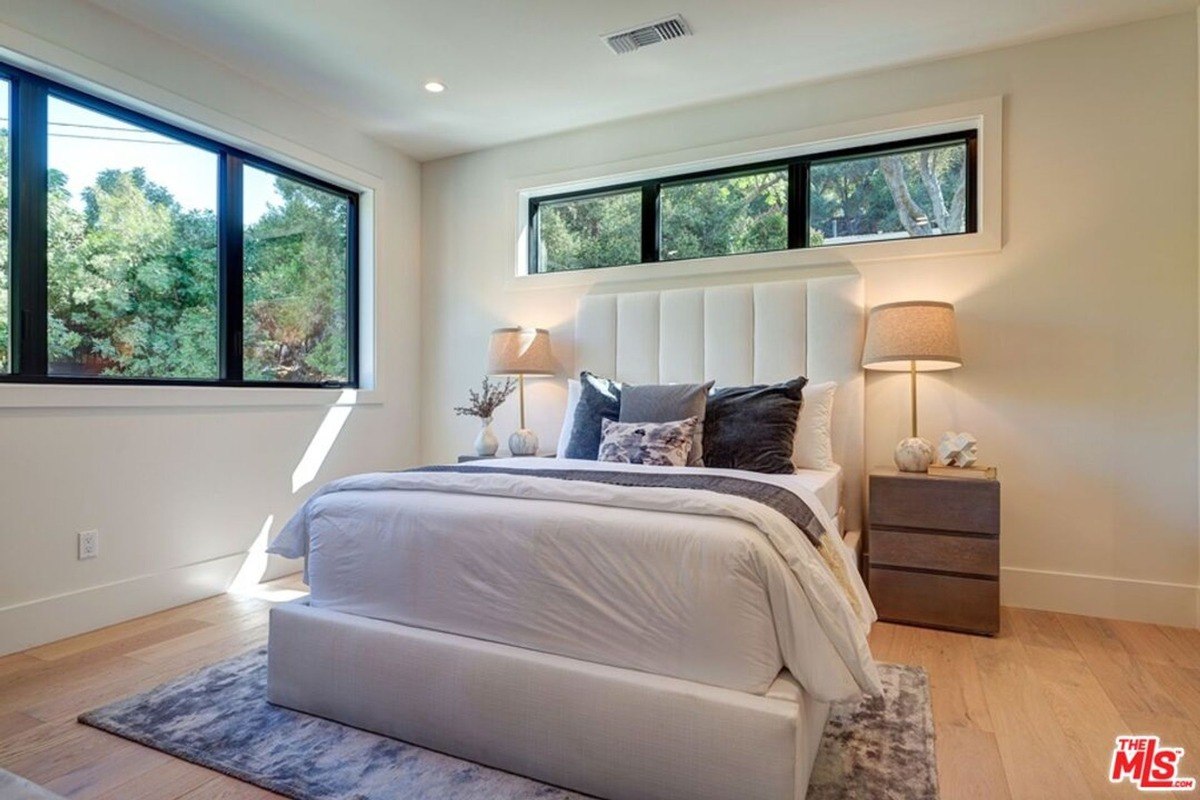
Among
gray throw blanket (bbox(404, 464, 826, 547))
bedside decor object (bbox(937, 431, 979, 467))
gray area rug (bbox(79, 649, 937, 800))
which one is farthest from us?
bedside decor object (bbox(937, 431, 979, 467))

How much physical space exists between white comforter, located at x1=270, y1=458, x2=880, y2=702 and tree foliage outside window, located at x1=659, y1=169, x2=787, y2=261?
196cm

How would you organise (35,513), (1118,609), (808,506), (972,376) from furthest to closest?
(972,376), (1118,609), (35,513), (808,506)

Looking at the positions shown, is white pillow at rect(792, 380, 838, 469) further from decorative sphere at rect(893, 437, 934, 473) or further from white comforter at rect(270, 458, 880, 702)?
white comforter at rect(270, 458, 880, 702)

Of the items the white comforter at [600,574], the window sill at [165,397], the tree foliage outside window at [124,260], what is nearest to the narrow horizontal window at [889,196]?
the white comforter at [600,574]

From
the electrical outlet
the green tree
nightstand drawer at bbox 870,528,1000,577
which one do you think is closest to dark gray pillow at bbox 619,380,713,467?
nightstand drawer at bbox 870,528,1000,577

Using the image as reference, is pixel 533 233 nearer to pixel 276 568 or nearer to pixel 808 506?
pixel 276 568

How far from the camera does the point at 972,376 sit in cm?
307

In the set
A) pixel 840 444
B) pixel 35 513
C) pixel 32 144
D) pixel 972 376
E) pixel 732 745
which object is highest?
pixel 32 144

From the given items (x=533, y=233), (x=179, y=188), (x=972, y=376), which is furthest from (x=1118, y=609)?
(x=179, y=188)

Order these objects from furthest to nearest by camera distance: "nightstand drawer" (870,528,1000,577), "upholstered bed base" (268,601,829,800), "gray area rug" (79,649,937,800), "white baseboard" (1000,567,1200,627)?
1. "white baseboard" (1000,567,1200,627)
2. "nightstand drawer" (870,528,1000,577)
3. "gray area rug" (79,649,937,800)
4. "upholstered bed base" (268,601,829,800)

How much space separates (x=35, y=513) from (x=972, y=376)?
4.09 m

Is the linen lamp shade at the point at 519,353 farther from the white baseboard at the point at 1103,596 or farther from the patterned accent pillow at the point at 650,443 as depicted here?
the white baseboard at the point at 1103,596

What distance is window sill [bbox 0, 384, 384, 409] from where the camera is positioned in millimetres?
2467

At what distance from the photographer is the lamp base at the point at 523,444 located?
3.57 m
